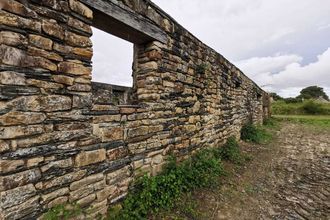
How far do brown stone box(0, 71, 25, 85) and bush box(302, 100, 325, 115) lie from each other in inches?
1107

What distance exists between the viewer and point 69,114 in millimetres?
2262

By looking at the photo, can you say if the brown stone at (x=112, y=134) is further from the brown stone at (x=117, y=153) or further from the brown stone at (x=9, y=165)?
the brown stone at (x=9, y=165)

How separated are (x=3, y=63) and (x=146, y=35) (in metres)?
1.91

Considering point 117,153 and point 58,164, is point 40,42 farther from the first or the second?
point 117,153

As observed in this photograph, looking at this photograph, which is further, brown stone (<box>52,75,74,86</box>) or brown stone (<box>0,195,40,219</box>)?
brown stone (<box>52,75,74,86</box>)

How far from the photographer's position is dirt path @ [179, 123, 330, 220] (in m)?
3.36

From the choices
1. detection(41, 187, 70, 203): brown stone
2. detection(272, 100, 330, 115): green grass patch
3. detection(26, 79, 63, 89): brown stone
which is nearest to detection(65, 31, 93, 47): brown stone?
detection(26, 79, 63, 89): brown stone

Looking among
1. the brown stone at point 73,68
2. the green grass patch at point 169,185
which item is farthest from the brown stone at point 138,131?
the brown stone at point 73,68

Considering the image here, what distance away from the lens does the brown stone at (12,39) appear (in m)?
1.82

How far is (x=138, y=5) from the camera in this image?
3107 mm

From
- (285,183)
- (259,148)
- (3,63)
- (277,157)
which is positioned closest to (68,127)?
(3,63)

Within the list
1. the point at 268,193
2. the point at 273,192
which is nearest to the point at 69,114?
the point at 268,193

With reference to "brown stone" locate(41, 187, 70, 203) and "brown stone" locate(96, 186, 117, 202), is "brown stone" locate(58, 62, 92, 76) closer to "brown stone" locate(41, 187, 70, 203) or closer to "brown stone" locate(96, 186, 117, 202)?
"brown stone" locate(41, 187, 70, 203)

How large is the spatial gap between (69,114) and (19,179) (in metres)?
0.69
